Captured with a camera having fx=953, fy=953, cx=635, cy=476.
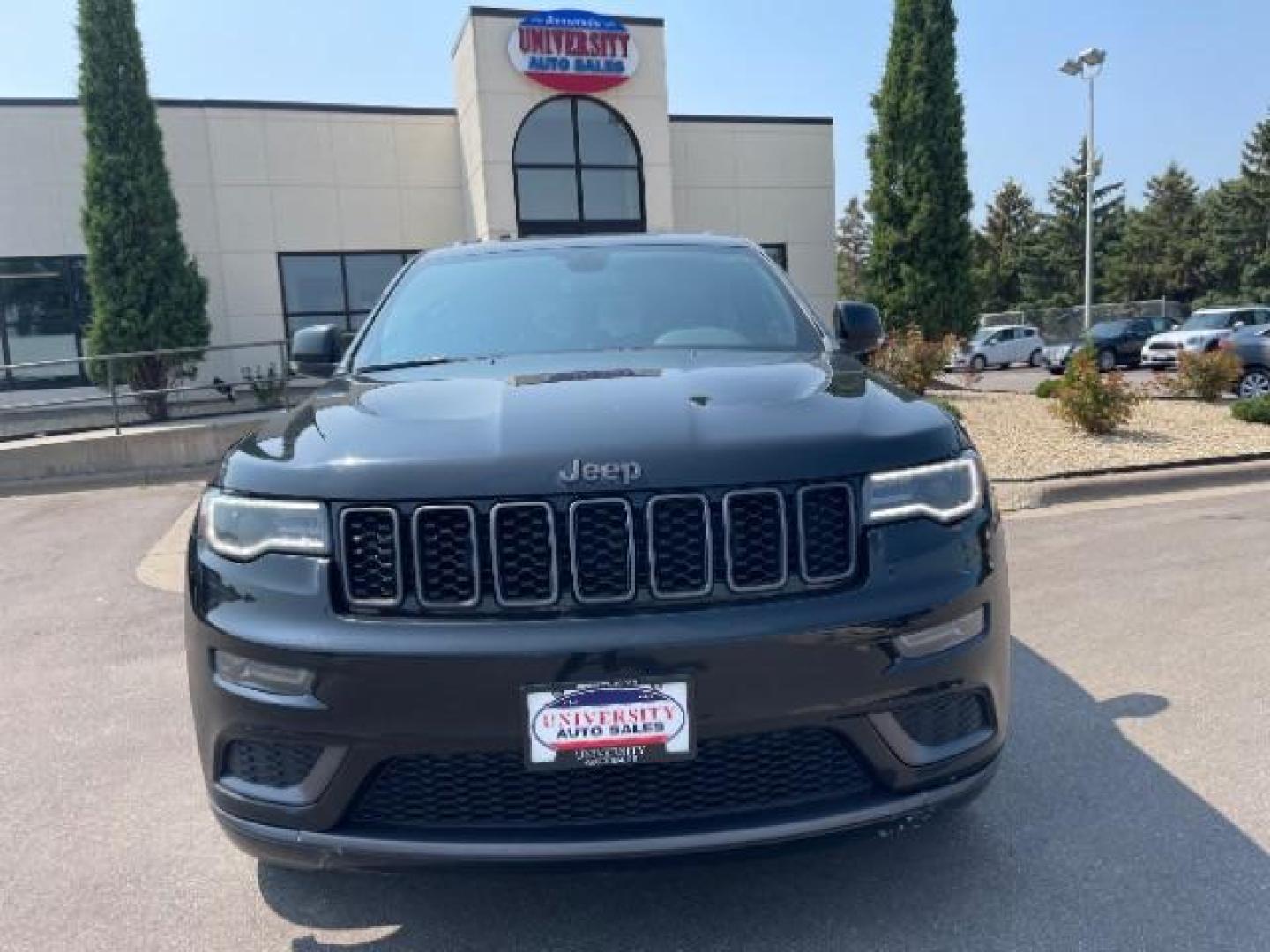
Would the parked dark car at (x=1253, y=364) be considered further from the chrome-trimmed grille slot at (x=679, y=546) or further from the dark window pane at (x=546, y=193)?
the chrome-trimmed grille slot at (x=679, y=546)

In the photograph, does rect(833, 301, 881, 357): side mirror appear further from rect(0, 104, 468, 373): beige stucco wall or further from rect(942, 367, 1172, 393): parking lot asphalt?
rect(0, 104, 468, 373): beige stucco wall

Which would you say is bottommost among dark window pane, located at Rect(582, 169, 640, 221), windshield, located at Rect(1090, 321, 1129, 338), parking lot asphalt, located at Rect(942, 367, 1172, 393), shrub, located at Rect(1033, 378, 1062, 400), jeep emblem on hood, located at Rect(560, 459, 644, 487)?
parking lot asphalt, located at Rect(942, 367, 1172, 393)

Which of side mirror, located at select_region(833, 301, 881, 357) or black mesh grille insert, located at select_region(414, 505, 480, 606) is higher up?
side mirror, located at select_region(833, 301, 881, 357)

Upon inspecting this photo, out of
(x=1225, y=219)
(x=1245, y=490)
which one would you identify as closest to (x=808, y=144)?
(x=1245, y=490)

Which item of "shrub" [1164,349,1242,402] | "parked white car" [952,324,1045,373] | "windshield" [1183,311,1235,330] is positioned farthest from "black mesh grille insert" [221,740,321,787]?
"parked white car" [952,324,1045,373]

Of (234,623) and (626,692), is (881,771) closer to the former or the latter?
(626,692)

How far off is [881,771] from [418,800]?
3.27 feet

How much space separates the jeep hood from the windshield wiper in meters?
0.45

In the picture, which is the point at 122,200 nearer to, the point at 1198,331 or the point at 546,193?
the point at 546,193

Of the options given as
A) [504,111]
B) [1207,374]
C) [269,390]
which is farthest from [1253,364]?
[269,390]

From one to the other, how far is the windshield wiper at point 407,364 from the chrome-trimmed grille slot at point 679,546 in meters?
1.36

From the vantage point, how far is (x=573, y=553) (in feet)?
6.63

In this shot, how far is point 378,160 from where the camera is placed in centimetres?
1809

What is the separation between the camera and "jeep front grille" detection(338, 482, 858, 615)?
2025mm
